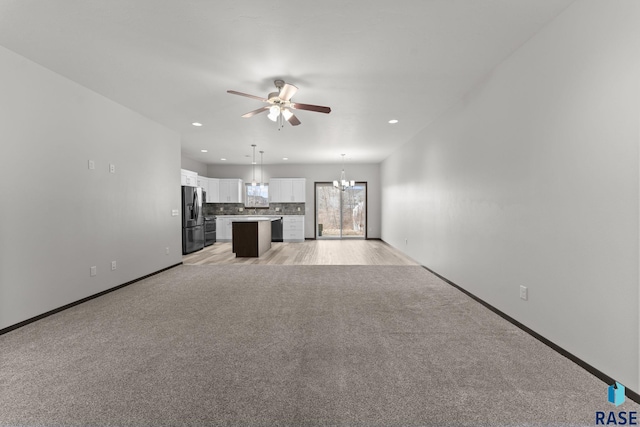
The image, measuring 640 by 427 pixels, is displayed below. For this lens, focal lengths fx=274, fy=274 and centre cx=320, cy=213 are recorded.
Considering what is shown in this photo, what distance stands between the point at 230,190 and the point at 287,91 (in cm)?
686

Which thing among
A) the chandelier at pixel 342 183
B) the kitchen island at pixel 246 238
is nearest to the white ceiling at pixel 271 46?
the kitchen island at pixel 246 238

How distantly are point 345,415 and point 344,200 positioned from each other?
8588mm

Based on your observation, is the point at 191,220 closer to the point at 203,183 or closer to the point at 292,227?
the point at 203,183

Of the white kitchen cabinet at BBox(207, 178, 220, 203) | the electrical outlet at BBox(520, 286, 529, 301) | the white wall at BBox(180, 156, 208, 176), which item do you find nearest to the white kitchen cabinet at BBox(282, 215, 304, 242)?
the white kitchen cabinet at BBox(207, 178, 220, 203)

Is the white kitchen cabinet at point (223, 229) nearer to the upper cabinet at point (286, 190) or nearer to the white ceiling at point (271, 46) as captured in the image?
the upper cabinet at point (286, 190)

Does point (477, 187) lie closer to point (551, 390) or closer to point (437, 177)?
point (437, 177)

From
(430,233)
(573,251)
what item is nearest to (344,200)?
(430,233)

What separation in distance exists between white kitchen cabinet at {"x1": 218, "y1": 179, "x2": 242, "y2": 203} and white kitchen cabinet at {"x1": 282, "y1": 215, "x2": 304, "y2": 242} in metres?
1.75

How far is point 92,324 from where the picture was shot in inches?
109

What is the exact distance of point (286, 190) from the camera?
953 cm

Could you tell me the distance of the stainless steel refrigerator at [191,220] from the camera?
21.5 feet

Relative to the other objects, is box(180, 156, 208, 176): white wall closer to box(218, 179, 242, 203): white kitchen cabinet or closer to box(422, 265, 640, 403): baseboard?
box(218, 179, 242, 203): white kitchen cabinet

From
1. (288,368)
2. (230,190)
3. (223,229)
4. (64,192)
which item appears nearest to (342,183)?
(230,190)

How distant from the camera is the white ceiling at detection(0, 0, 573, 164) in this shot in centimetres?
214
